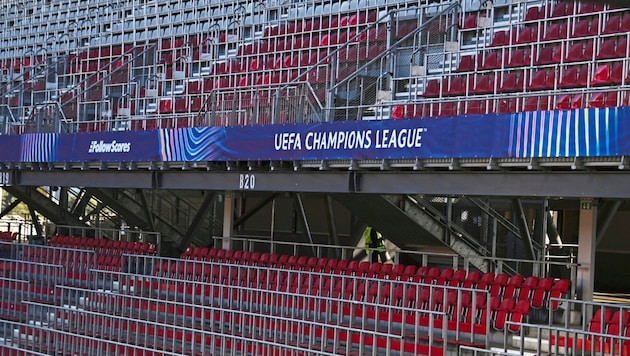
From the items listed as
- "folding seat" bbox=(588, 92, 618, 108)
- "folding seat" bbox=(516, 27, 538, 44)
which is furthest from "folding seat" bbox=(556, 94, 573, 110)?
"folding seat" bbox=(516, 27, 538, 44)

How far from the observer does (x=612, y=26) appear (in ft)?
50.0

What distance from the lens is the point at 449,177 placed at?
13250 mm

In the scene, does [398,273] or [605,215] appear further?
[398,273]

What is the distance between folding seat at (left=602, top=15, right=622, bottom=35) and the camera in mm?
15156

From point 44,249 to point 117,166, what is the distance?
3080 mm

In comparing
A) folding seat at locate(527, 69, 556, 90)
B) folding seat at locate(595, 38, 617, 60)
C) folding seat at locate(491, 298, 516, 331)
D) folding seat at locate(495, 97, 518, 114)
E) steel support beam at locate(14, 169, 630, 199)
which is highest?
folding seat at locate(595, 38, 617, 60)

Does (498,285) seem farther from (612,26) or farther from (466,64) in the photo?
(466,64)

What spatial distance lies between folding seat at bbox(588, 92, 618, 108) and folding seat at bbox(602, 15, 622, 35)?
3.03m

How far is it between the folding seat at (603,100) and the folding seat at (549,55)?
10.3ft

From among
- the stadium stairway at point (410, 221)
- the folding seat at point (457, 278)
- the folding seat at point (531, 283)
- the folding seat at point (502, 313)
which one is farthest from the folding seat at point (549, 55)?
the folding seat at point (502, 313)

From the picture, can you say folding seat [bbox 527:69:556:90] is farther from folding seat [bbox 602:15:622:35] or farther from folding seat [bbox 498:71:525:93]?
folding seat [bbox 602:15:622:35]

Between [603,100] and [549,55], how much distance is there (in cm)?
367

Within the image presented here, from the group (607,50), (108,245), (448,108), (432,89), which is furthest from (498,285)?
(108,245)

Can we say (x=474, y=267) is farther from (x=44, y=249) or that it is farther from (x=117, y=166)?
(x=44, y=249)
